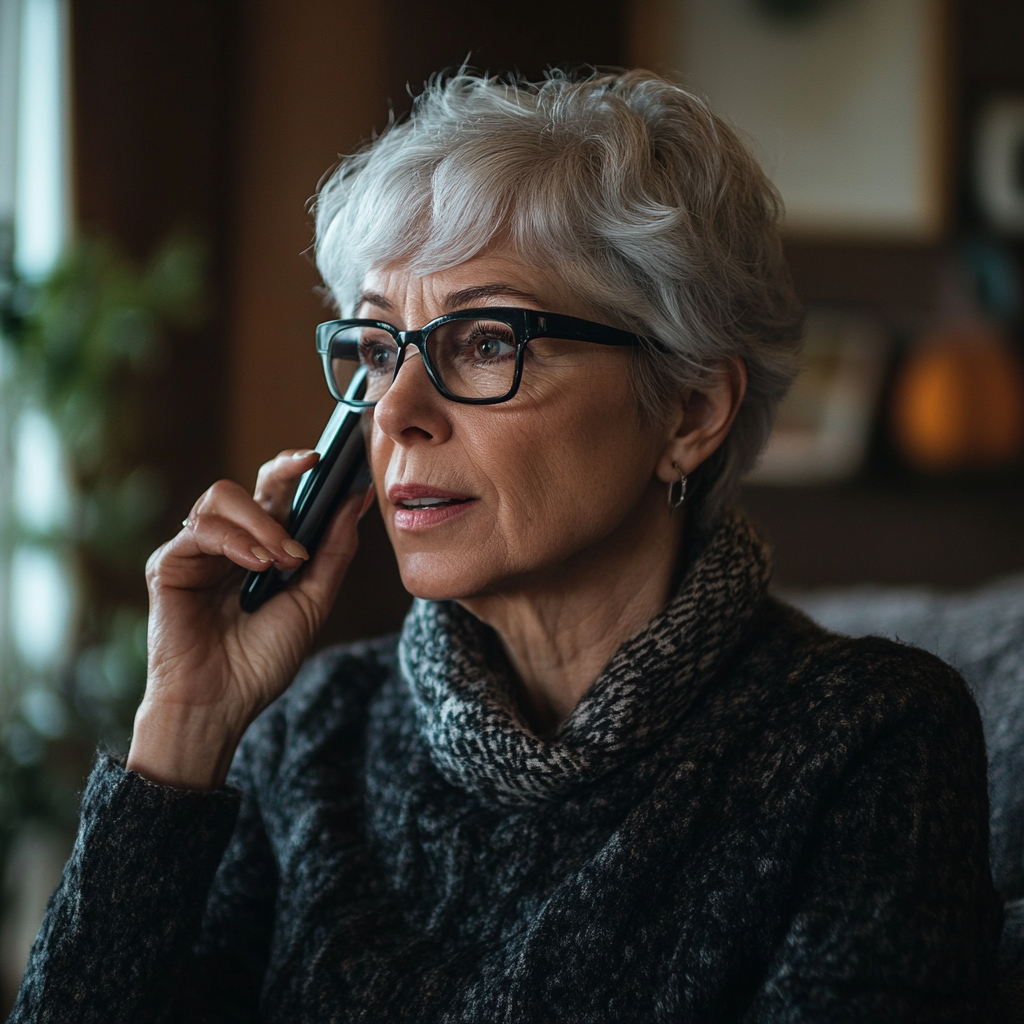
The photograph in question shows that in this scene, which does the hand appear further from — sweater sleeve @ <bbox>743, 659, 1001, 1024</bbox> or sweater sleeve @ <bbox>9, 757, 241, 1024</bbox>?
sweater sleeve @ <bbox>743, 659, 1001, 1024</bbox>

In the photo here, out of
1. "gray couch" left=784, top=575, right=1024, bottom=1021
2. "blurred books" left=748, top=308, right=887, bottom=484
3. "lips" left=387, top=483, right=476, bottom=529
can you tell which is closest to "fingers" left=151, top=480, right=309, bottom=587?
"lips" left=387, top=483, right=476, bottom=529

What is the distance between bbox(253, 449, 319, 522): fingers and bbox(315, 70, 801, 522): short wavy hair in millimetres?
250

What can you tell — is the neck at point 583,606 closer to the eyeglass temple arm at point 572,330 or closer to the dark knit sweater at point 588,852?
the dark knit sweater at point 588,852

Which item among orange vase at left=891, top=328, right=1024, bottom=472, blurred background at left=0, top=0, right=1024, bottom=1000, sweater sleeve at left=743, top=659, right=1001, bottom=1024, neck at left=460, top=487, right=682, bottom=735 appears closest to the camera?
sweater sleeve at left=743, top=659, right=1001, bottom=1024

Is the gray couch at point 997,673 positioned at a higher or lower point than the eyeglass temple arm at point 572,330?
lower

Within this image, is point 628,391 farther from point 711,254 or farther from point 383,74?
point 383,74

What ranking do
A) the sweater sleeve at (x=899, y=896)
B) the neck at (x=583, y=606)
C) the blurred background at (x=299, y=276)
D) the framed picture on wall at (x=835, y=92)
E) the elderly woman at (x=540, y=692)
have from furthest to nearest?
the framed picture on wall at (x=835, y=92) → the blurred background at (x=299, y=276) → the neck at (x=583, y=606) → the elderly woman at (x=540, y=692) → the sweater sleeve at (x=899, y=896)

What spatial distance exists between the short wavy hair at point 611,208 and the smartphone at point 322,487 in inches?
7.2

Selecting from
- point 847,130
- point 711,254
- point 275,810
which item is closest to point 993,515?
point 847,130

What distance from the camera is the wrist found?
115cm

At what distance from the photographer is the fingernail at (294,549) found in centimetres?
117

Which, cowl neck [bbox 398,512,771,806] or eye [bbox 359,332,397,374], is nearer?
cowl neck [bbox 398,512,771,806]

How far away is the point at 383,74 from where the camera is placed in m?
3.01

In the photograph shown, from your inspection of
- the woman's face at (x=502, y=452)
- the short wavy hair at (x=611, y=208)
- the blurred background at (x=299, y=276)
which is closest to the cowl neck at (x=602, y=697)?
the woman's face at (x=502, y=452)
